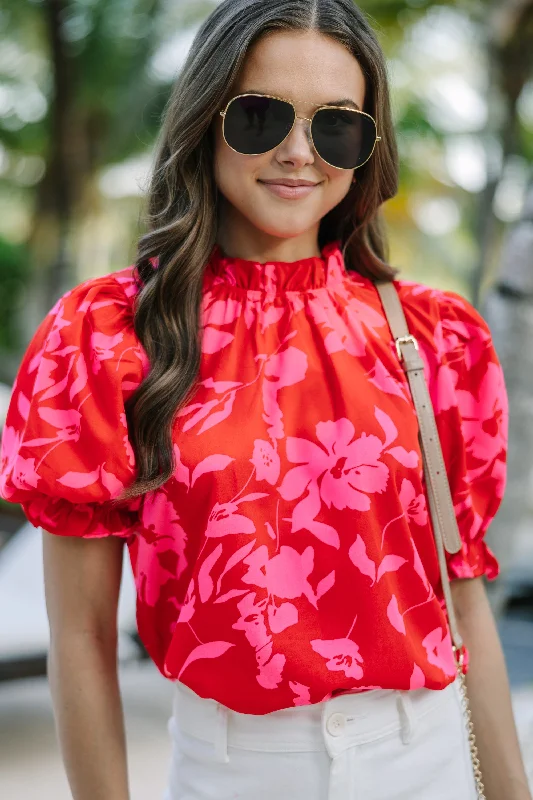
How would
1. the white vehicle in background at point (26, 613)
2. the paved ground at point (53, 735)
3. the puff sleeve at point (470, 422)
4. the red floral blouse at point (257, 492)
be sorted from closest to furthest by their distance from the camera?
the red floral blouse at point (257, 492), the puff sleeve at point (470, 422), the paved ground at point (53, 735), the white vehicle in background at point (26, 613)

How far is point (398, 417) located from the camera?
5.43ft

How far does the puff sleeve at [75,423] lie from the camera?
5.04 ft

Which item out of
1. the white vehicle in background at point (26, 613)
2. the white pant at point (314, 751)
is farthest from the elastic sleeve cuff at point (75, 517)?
the white vehicle in background at point (26, 613)

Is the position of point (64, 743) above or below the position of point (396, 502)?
below

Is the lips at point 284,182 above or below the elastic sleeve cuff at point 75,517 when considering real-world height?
above

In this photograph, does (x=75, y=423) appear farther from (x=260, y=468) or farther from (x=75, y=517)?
(x=260, y=468)

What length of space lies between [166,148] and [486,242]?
10878mm

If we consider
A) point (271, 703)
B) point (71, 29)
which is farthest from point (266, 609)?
point (71, 29)

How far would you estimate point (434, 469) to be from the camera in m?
1.67

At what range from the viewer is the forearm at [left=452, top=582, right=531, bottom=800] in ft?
5.82

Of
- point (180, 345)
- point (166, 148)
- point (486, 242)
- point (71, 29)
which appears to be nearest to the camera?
point (180, 345)

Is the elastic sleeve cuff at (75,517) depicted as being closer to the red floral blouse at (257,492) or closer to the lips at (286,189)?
the red floral blouse at (257,492)

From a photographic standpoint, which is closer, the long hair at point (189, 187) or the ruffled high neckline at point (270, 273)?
the long hair at point (189, 187)

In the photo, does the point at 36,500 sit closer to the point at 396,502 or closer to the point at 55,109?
the point at 396,502
